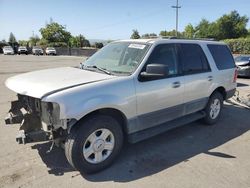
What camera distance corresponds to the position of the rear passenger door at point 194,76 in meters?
5.07

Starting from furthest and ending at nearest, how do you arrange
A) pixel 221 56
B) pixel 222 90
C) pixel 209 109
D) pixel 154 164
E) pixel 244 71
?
pixel 244 71
pixel 222 90
pixel 221 56
pixel 209 109
pixel 154 164

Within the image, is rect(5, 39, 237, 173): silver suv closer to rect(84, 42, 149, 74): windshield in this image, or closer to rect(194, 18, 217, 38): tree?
rect(84, 42, 149, 74): windshield

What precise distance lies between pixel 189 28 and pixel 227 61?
8342 cm

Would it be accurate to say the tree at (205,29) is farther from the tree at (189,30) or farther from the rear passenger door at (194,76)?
the rear passenger door at (194,76)

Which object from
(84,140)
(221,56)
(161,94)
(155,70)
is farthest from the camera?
(221,56)

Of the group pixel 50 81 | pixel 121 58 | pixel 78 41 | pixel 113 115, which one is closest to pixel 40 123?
pixel 50 81

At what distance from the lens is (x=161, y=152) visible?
4.59 m

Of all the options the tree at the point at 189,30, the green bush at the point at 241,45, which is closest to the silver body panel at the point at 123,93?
the green bush at the point at 241,45

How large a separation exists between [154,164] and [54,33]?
237ft

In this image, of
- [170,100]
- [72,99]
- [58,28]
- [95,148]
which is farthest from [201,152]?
[58,28]

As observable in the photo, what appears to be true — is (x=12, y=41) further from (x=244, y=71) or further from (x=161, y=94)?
(x=161, y=94)

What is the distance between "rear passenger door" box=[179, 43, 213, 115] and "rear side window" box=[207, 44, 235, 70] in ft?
1.42

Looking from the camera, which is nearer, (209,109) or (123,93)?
(123,93)

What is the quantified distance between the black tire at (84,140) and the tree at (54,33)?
68911 millimetres
